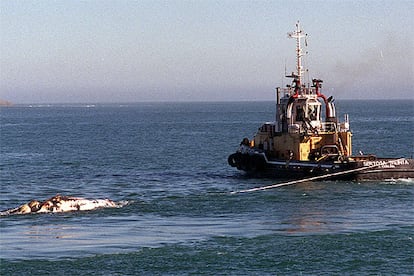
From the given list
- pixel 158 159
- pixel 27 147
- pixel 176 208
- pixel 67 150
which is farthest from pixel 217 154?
pixel 176 208

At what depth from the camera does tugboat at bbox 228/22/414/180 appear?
51781 millimetres

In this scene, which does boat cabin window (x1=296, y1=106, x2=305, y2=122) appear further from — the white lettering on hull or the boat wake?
the boat wake

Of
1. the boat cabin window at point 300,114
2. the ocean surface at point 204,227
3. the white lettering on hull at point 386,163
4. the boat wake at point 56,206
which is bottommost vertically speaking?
the ocean surface at point 204,227

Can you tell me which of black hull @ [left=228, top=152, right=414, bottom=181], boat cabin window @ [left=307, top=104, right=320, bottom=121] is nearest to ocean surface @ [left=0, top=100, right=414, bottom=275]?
black hull @ [left=228, top=152, right=414, bottom=181]

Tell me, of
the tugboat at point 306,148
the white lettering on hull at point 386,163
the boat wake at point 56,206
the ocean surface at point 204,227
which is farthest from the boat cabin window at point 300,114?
the boat wake at point 56,206

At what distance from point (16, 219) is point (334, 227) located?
14420 millimetres

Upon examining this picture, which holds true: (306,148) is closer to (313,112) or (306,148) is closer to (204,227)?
(313,112)

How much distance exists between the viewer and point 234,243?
111 ft

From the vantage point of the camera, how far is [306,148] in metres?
55.7

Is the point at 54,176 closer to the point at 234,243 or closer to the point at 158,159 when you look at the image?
the point at 158,159

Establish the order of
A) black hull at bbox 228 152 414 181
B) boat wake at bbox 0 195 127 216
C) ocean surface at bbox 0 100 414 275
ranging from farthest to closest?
black hull at bbox 228 152 414 181 → boat wake at bbox 0 195 127 216 → ocean surface at bbox 0 100 414 275

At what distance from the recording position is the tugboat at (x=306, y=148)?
170 ft

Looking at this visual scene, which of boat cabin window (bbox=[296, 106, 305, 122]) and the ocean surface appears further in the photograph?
boat cabin window (bbox=[296, 106, 305, 122])

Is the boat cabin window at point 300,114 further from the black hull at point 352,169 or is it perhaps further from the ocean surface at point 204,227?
the ocean surface at point 204,227
